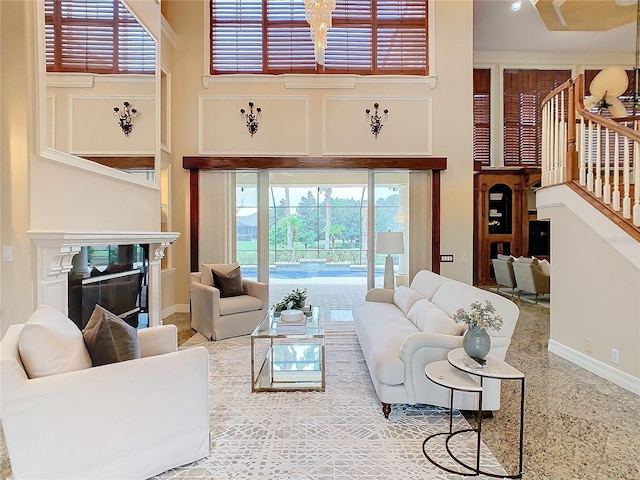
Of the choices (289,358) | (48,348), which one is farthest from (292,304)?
(48,348)

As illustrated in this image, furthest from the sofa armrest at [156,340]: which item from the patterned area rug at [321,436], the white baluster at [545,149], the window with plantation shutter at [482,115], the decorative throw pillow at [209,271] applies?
the window with plantation shutter at [482,115]

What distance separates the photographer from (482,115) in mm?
8242

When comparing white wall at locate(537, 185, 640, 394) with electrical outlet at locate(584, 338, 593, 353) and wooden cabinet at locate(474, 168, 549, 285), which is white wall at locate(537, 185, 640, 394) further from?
wooden cabinet at locate(474, 168, 549, 285)

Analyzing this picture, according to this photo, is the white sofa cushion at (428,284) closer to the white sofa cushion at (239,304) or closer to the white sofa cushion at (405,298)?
the white sofa cushion at (405,298)

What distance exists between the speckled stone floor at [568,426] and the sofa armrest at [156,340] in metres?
2.13

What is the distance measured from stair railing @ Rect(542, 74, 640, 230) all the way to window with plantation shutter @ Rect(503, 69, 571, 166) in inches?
161

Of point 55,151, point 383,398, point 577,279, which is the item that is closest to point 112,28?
point 55,151

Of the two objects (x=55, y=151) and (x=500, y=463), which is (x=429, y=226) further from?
(x=55, y=151)

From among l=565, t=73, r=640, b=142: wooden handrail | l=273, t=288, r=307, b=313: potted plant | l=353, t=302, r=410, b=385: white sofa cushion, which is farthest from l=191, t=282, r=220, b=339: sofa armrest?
l=565, t=73, r=640, b=142: wooden handrail

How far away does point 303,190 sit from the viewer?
6332 mm

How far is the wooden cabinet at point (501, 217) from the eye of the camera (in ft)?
26.8

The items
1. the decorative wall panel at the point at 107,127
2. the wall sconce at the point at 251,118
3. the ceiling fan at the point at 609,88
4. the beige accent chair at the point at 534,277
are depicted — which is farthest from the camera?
the beige accent chair at the point at 534,277

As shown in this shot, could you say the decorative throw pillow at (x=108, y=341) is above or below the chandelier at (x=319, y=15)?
below

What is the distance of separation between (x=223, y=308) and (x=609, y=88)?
200 inches
